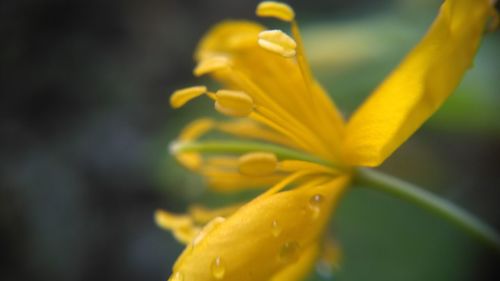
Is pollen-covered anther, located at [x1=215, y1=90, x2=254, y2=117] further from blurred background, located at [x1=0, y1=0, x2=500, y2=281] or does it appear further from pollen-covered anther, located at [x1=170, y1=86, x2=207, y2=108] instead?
blurred background, located at [x1=0, y1=0, x2=500, y2=281]

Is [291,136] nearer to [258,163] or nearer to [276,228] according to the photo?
[258,163]

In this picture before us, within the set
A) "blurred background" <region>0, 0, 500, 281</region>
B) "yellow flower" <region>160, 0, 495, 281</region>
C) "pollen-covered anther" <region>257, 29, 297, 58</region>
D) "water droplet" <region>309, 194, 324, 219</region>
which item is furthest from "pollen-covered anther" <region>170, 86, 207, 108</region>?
"blurred background" <region>0, 0, 500, 281</region>

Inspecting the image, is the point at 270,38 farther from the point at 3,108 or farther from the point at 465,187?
the point at 3,108

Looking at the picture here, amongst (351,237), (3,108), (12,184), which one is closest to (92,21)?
(3,108)

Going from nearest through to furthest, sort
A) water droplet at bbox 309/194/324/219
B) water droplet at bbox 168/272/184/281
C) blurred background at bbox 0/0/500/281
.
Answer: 1. water droplet at bbox 168/272/184/281
2. water droplet at bbox 309/194/324/219
3. blurred background at bbox 0/0/500/281

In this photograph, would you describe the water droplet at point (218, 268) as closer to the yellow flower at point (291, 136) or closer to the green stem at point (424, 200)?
the yellow flower at point (291, 136)

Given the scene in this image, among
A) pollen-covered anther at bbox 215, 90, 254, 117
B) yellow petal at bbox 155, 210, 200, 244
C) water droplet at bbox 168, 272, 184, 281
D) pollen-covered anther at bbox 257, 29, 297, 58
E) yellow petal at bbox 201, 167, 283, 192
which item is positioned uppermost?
pollen-covered anther at bbox 257, 29, 297, 58
